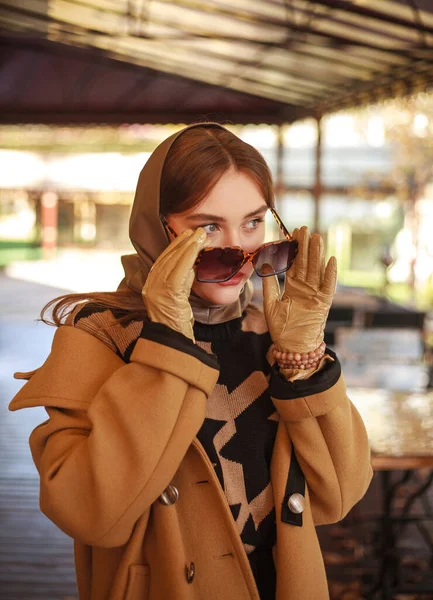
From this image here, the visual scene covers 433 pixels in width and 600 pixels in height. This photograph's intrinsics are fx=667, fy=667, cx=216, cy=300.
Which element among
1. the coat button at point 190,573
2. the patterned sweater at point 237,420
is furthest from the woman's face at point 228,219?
the coat button at point 190,573

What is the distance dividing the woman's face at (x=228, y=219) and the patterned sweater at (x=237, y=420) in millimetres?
115

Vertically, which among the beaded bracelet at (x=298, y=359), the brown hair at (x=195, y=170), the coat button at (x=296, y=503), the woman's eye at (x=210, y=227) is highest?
the brown hair at (x=195, y=170)

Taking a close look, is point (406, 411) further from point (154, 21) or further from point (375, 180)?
point (375, 180)

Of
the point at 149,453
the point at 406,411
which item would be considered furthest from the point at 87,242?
the point at 149,453

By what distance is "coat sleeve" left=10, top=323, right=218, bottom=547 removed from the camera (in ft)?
3.49

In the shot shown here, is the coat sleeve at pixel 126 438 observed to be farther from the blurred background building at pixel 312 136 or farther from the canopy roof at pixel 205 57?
the canopy roof at pixel 205 57

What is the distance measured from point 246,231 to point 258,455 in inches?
16.6

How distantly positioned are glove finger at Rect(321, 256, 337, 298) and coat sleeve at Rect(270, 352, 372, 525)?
0.42ft

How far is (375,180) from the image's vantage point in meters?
17.2

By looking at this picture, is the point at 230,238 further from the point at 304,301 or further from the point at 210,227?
the point at 304,301

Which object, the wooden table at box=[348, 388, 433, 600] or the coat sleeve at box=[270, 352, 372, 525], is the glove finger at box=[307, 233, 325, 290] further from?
the wooden table at box=[348, 388, 433, 600]

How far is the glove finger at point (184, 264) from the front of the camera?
3.52ft

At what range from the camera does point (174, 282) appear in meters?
1.07

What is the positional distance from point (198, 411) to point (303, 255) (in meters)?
0.35
